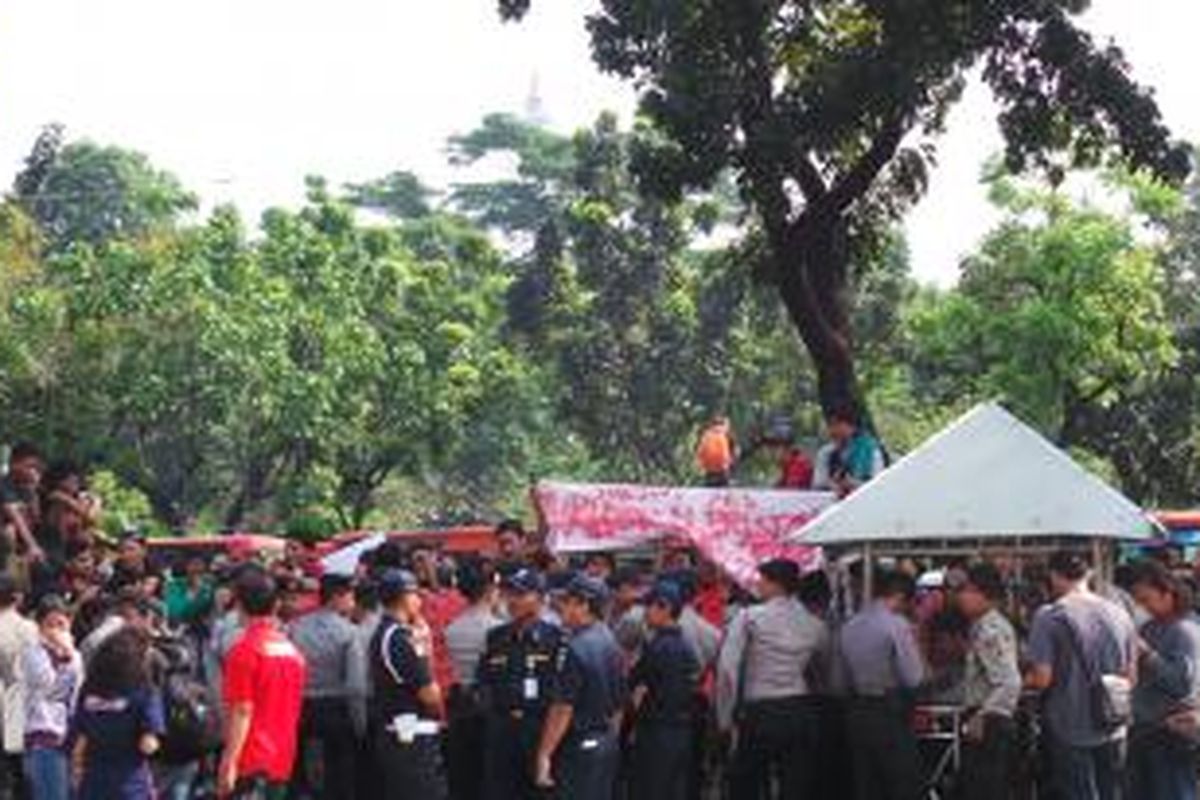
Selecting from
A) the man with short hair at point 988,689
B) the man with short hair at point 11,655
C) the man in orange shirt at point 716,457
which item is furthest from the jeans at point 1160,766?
the man with short hair at point 11,655

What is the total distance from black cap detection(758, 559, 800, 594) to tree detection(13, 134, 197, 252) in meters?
46.0

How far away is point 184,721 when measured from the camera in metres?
12.9

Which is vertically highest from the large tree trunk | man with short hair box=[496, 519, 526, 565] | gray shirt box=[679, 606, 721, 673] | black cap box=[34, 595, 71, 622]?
the large tree trunk

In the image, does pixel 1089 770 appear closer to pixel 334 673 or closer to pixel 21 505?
pixel 334 673

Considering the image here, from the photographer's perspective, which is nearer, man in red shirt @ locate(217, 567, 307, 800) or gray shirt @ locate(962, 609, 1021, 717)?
man in red shirt @ locate(217, 567, 307, 800)

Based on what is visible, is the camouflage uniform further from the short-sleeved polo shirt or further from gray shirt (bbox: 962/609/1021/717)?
the short-sleeved polo shirt

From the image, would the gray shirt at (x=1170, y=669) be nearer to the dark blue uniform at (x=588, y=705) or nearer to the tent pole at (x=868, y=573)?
the tent pole at (x=868, y=573)

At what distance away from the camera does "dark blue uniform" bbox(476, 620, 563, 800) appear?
13844 mm

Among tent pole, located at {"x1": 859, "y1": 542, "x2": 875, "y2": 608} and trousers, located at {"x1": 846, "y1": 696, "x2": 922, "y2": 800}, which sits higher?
tent pole, located at {"x1": 859, "y1": 542, "x2": 875, "y2": 608}

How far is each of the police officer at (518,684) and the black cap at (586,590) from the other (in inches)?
8.2

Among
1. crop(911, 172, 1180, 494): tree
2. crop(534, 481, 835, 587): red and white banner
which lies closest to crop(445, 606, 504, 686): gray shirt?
crop(534, 481, 835, 587): red and white banner

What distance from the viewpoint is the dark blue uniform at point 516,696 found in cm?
1384

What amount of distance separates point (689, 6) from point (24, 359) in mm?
25895

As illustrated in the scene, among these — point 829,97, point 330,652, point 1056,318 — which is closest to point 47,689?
point 330,652
